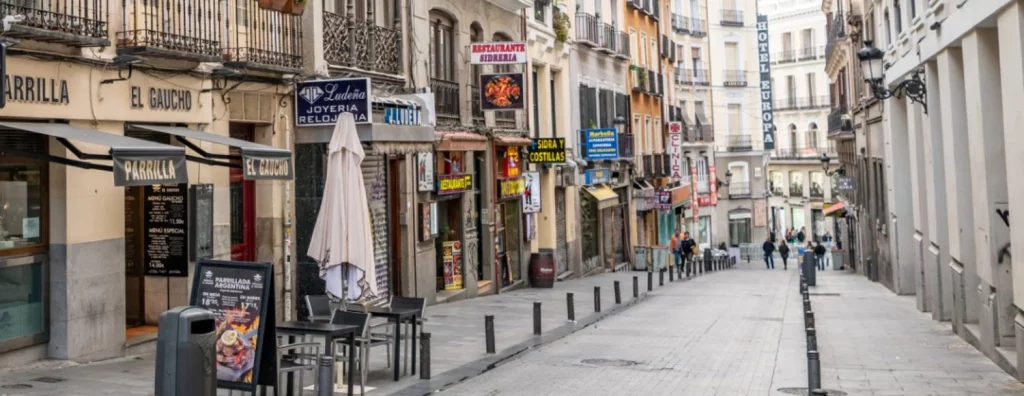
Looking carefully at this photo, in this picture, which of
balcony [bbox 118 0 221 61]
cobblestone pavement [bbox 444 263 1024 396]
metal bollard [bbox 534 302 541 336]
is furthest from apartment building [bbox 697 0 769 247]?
balcony [bbox 118 0 221 61]

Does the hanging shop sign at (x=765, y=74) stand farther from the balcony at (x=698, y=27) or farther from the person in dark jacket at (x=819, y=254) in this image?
the person in dark jacket at (x=819, y=254)

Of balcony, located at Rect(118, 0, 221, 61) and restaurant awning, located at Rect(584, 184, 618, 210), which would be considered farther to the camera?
restaurant awning, located at Rect(584, 184, 618, 210)

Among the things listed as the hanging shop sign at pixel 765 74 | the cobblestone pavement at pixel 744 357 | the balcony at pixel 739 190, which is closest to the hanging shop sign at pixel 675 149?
the hanging shop sign at pixel 765 74

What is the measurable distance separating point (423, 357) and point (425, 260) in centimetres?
888

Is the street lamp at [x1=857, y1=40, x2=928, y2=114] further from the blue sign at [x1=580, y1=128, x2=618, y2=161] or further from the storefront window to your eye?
the storefront window

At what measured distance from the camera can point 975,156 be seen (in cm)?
1398

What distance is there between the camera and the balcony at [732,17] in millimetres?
62906

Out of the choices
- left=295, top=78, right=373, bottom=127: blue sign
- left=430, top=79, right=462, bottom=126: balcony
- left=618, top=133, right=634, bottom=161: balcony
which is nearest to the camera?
left=295, top=78, right=373, bottom=127: blue sign

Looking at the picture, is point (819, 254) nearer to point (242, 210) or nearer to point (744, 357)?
point (744, 357)

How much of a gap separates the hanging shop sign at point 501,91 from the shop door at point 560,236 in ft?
26.2

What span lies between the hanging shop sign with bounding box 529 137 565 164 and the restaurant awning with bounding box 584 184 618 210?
6388 mm

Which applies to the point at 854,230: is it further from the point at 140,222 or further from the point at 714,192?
the point at 140,222

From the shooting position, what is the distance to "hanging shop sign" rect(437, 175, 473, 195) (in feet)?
70.2

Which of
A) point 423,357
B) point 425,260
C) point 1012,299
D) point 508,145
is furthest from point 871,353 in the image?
point 508,145
